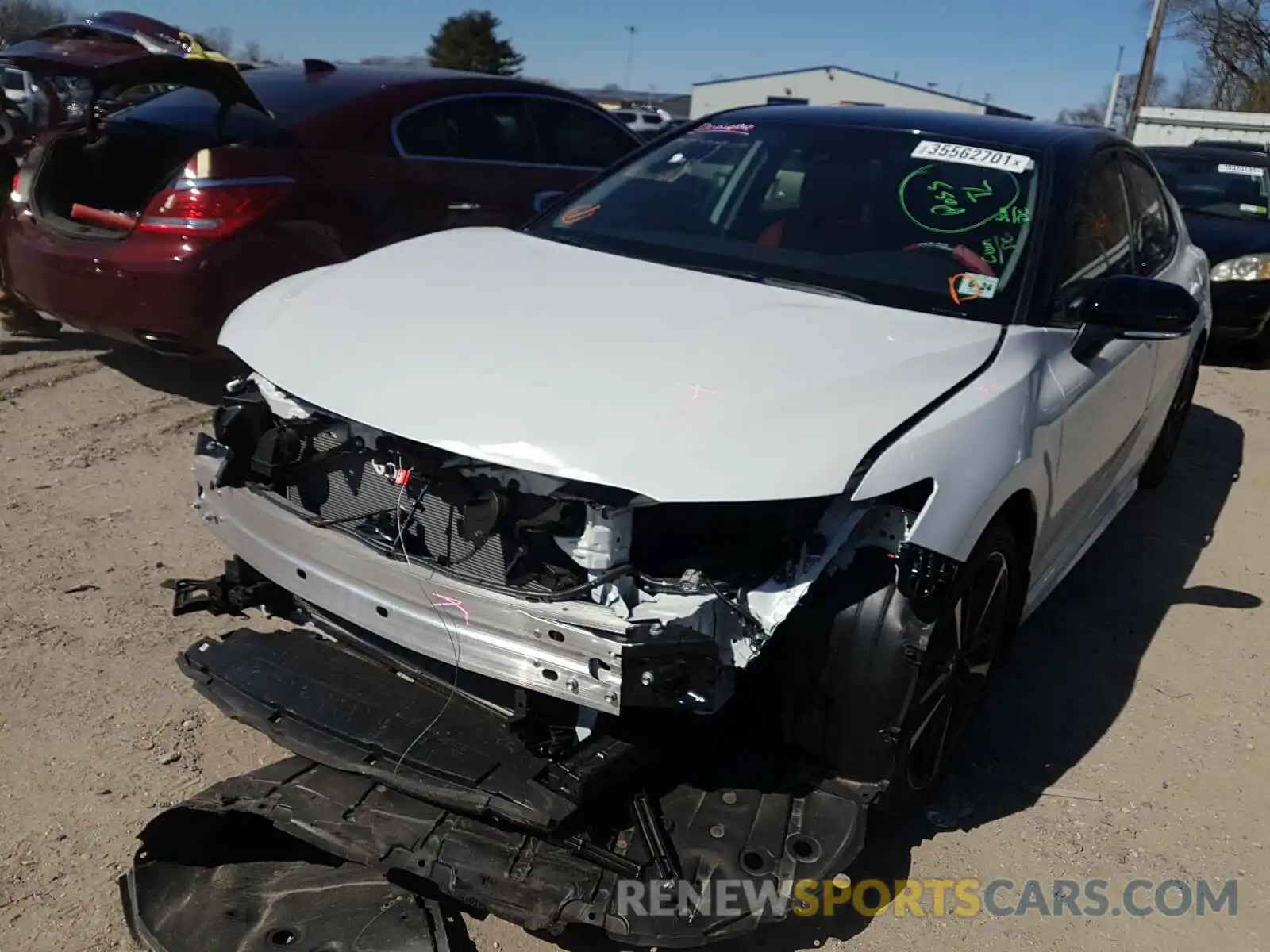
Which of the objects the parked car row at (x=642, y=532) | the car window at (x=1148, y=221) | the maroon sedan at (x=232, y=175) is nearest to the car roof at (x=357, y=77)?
the maroon sedan at (x=232, y=175)

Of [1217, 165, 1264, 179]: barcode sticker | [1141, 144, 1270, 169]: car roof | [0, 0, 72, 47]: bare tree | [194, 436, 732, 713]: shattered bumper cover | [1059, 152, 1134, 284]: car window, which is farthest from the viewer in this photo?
[0, 0, 72, 47]: bare tree

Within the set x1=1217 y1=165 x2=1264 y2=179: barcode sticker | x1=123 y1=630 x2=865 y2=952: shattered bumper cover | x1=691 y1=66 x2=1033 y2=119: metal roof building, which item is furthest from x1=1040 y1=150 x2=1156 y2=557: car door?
x1=691 y1=66 x2=1033 y2=119: metal roof building

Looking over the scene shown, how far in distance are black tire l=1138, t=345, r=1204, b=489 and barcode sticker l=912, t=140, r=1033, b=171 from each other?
2023 mm

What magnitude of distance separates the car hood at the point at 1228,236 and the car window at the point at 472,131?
485 cm

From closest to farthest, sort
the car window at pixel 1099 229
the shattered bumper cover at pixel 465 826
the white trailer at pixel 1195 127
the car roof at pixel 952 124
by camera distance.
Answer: the shattered bumper cover at pixel 465 826 → the car window at pixel 1099 229 → the car roof at pixel 952 124 → the white trailer at pixel 1195 127

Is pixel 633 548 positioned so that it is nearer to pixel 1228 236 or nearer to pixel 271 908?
pixel 271 908

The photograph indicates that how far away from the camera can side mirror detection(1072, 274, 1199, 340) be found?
9.20 feet

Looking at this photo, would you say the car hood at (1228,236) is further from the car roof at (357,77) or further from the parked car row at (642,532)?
the parked car row at (642,532)

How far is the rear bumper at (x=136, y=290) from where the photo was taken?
4.71 m

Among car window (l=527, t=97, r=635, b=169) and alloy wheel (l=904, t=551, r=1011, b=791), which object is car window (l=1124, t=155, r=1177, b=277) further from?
car window (l=527, t=97, r=635, b=169)

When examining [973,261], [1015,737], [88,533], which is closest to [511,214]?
[88,533]

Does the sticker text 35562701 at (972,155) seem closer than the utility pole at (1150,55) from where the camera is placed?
Yes

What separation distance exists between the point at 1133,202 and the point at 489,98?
346 centimetres

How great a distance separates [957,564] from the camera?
2.32 metres
